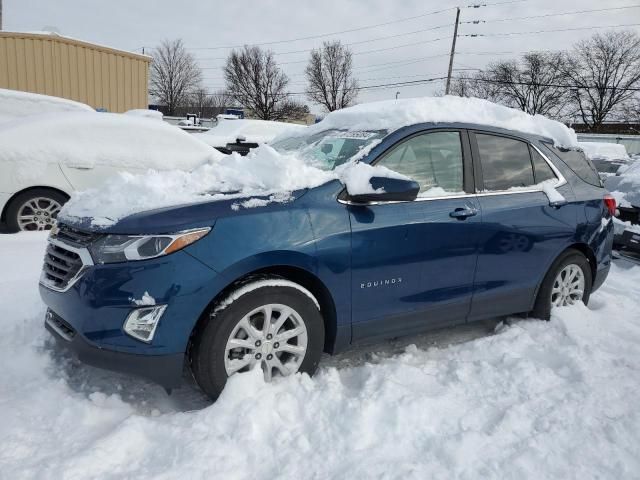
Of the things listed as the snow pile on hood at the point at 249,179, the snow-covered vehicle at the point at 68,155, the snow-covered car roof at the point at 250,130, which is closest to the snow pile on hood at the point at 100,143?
the snow-covered vehicle at the point at 68,155

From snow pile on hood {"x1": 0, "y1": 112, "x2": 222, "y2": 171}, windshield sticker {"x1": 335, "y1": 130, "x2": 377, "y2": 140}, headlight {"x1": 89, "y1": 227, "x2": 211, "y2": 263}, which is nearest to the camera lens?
headlight {"x1": 89, "y1": 227, "x2": 211, "y2": 263}

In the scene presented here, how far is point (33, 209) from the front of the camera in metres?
5.62

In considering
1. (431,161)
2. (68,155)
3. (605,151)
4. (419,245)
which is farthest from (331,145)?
(605,151)

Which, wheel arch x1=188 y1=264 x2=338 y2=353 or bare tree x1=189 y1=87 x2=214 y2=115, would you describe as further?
bare tree x1=189 y1=87 x2=214 y2=115

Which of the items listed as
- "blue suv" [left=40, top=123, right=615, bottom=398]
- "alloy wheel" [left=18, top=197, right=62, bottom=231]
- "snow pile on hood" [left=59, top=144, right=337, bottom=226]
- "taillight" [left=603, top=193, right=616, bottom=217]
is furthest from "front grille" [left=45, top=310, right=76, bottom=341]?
"taillight" [left=603, top=193, right=616, bottom=217]

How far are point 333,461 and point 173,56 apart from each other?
58.7 metres

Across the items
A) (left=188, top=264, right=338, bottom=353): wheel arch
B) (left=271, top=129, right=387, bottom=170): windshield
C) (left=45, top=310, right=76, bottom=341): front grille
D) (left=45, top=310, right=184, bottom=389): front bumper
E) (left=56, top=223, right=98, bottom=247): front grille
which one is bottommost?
(left=45, top=310, right=184, bottom=389): front bumper

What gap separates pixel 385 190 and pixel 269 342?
1.08 meters

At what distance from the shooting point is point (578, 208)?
4.02 m

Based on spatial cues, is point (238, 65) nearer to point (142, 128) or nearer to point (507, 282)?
point (142, 128)

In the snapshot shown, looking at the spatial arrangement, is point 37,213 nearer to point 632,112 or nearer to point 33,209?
point 33,209

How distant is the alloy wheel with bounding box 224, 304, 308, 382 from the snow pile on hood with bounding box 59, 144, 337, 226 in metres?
0.67

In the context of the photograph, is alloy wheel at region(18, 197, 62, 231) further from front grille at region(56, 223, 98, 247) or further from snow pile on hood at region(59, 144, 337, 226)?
front grille at region(56, 223, 98, 247)

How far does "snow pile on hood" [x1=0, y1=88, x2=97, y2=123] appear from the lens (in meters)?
8.92
